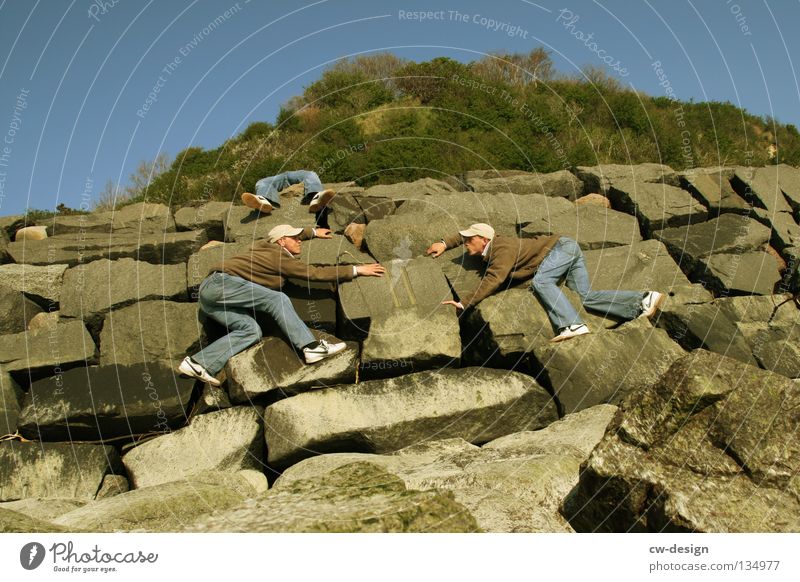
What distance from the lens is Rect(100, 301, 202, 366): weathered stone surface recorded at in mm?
10109

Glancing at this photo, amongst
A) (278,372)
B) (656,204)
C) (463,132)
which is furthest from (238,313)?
(463,132)

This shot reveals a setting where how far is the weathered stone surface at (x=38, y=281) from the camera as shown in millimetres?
11516

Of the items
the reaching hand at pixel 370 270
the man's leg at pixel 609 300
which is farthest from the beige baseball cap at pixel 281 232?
the man's leg at pixel 609 300

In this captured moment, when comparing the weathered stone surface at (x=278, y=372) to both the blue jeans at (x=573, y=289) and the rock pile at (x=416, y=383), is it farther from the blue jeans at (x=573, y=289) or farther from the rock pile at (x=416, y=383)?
the blue jeans at (x=573, y=289)


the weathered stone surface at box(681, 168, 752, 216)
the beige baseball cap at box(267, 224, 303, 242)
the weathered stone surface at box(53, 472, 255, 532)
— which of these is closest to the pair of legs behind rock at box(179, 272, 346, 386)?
the beige baseball cap at box(267, 224, 303, 242)

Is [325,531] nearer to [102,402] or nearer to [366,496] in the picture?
[366,496]

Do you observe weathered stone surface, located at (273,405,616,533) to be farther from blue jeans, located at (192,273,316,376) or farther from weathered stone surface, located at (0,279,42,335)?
weathered stone surface, located at (0,279,42,335)

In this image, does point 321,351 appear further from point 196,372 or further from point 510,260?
point 510,260

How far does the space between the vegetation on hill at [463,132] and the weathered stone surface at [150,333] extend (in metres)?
6.77

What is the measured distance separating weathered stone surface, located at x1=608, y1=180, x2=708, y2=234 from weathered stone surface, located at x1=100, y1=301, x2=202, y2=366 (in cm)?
842

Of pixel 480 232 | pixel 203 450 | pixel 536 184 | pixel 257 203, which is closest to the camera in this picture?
pixel 203 450

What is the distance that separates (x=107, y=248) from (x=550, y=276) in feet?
25.4

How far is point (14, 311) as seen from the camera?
36.1 feet

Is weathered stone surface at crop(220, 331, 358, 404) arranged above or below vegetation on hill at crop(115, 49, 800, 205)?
below
